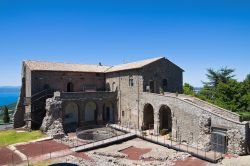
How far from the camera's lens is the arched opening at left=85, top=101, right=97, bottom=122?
46156 millimetres

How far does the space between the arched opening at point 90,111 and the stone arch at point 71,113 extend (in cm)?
211

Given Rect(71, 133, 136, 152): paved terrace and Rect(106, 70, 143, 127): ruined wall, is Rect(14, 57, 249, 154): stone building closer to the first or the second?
Rect(106, 70, 143, 127): ruined wall

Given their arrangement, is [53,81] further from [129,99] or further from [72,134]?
[129,99]

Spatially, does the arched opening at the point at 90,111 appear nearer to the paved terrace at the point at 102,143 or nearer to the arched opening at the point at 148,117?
the arched opening at the point at 148,117

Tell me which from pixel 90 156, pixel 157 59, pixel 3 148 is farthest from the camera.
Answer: pixel 157 59

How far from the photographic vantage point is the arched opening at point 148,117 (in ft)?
128

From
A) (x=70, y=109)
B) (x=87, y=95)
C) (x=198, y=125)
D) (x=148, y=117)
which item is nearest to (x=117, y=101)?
(x=87, y=95)

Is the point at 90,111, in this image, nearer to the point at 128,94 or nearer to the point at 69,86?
the point at 69,86

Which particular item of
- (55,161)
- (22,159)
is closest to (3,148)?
(22,159)

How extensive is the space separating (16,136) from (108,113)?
17585 mm

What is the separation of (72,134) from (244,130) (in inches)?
973

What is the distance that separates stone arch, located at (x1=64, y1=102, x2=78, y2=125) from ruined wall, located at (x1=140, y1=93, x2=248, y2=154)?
17.0 metres

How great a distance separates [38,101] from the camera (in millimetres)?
40938

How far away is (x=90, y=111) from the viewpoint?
46.7m
